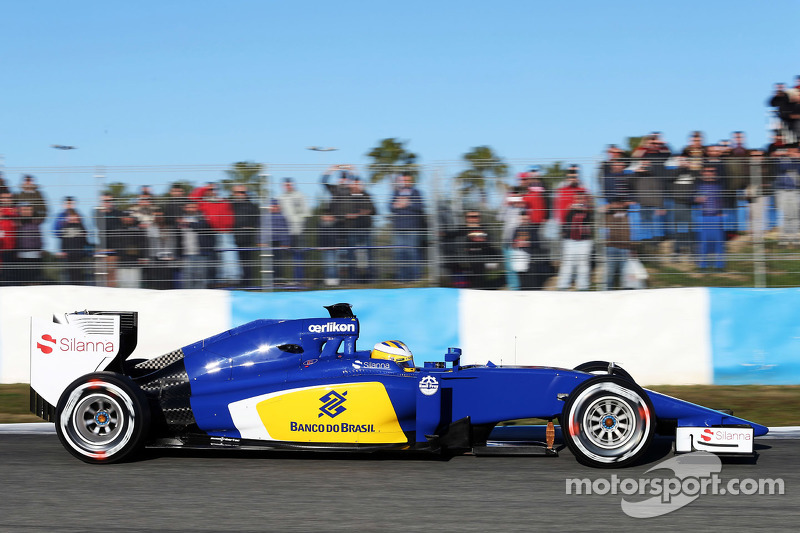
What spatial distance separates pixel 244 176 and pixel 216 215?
1.78 ft

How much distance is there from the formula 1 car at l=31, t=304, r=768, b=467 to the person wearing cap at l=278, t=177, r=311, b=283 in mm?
3565

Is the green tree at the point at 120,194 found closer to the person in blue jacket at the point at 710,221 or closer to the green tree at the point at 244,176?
the green tree at the point at 244,176

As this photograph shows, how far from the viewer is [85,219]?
9.74m

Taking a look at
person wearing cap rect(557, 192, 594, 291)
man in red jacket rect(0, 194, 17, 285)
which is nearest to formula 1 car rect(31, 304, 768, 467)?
person wearing cap rect(557, 192, 594, 291)

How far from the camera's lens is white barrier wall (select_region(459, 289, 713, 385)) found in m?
9.15

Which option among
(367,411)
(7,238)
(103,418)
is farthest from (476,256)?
(7,238)

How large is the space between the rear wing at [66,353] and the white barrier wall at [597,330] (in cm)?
414

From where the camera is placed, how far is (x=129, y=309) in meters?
9.63

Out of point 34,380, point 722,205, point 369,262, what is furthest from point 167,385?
point 722,205

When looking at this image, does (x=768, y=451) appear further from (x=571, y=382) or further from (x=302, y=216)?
(x=302, y=216)

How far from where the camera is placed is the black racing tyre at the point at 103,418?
19.2 ft

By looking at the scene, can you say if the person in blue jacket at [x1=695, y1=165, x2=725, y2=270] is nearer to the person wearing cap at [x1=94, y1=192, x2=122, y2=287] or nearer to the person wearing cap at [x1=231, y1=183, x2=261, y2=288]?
the person wearing cap at [x1=231, y1=183, x2=261, y2=288]

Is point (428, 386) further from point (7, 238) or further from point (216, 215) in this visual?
point (7, 238)

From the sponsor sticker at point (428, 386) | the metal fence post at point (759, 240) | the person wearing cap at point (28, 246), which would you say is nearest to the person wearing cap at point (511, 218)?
the metal fence post at point (759, 240)
